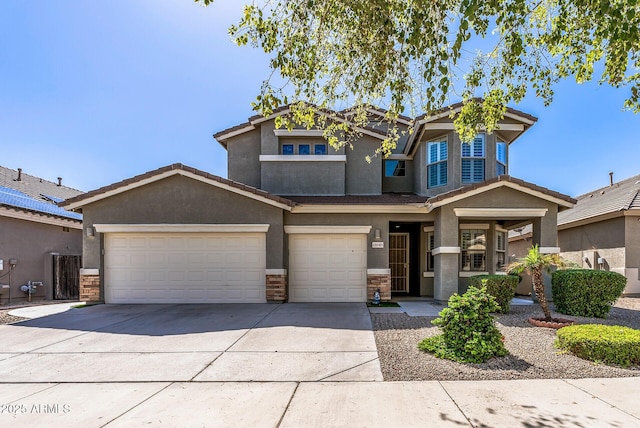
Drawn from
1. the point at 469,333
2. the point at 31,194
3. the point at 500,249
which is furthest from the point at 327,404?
the point at 31,194

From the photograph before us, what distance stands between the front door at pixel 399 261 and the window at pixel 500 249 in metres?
3.15

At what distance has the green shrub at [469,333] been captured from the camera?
5.39 meters

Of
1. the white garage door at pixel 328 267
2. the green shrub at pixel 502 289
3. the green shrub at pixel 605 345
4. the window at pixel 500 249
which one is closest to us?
the green shrub at pixel 605 345

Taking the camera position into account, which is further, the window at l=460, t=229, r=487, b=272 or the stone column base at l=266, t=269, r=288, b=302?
the window at l=460, t=229, r=487, b=272

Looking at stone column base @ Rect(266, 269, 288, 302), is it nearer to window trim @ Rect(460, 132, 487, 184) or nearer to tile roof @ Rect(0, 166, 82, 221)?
window trim @ Rect(460, 132, 487, 184)

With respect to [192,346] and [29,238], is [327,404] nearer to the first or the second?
[192,346]

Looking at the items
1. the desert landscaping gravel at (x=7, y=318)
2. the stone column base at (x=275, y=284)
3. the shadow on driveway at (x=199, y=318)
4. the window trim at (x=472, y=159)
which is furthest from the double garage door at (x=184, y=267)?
the window trim at (x=472, y=159)

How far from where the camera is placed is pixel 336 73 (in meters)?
6.99

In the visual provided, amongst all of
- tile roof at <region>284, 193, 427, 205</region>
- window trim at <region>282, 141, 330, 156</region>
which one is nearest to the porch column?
tile roof at <region>284, 193, 427, 205</region>

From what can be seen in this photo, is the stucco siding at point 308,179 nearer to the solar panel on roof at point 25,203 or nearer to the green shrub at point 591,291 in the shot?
the green shrub at point 591,291

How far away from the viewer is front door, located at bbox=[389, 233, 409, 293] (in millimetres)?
13703

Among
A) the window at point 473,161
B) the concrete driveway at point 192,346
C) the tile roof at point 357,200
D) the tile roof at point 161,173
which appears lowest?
the concrete driveway at point 192,346

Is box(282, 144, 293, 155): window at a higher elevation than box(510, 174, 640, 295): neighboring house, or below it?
higher

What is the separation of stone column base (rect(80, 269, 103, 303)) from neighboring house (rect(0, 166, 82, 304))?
12.8ft
